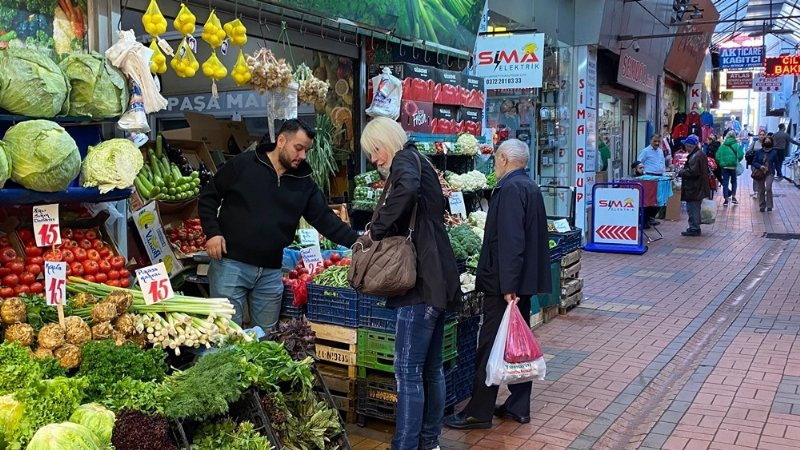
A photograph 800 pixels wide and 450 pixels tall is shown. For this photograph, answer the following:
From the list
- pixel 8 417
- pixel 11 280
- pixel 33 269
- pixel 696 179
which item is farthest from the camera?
pixel 696 179

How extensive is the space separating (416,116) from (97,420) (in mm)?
5943

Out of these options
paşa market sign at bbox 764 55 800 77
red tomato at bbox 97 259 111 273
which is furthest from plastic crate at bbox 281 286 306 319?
paşa market sign at bbox 764 55 800 77

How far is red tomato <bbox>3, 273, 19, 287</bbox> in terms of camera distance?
413 cm

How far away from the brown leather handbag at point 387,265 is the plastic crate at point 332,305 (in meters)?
0.99

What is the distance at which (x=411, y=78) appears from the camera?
8242 mm

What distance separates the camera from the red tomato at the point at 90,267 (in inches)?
177

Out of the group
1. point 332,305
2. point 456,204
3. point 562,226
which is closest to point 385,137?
point 332,305

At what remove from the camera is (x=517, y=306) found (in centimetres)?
521

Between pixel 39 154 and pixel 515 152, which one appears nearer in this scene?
pixel 39 154

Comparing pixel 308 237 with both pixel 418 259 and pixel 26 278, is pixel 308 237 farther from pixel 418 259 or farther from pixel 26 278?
pixel 26 278

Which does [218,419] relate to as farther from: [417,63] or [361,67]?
[417,63]

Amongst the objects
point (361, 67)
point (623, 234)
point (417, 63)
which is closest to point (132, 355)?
point (361, 67)

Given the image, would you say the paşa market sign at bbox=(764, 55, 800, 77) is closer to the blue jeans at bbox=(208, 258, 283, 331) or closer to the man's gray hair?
the man's gray hair

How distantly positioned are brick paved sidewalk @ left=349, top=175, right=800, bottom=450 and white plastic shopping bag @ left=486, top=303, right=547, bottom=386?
0.43m
